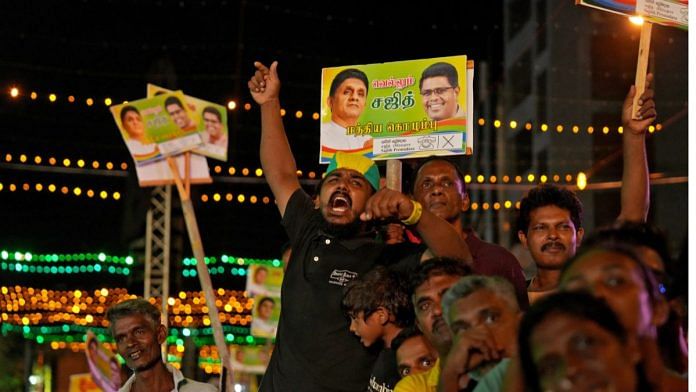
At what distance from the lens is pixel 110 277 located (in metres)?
20.0

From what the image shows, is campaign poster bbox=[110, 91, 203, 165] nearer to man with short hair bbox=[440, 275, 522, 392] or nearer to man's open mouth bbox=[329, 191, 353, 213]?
man's open mouth bbox=[329, 191, 353, 213]

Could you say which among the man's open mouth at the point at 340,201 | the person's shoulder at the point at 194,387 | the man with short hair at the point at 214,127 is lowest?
the person's shoulder at the point at 194,387

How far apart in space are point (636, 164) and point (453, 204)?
0.88m

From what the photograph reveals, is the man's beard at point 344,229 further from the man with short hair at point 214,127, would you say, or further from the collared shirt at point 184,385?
the man with short hair at point 214,127

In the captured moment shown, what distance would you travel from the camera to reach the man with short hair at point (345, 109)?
21.1 ft

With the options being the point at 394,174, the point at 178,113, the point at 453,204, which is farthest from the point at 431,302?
the point at 178,113

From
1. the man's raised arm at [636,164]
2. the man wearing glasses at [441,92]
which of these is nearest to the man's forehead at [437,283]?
the man's raised arm at [636,164]

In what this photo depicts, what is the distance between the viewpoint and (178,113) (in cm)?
1197

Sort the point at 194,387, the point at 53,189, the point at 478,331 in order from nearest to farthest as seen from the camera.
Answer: the point at 478,331
the point at 194,387
the point at 53,189

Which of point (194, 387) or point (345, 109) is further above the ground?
point (345, 109)

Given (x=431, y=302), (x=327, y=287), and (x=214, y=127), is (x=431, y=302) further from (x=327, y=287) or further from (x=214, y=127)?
(x=214, y=127)

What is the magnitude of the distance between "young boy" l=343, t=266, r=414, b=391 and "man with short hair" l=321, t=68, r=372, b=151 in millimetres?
1290

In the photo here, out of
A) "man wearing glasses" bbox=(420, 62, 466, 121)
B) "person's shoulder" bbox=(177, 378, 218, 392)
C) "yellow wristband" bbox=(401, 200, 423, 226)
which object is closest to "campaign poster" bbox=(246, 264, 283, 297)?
"person's shoulder" bbox=(177, 378, 218, 392)

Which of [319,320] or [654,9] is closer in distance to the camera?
[654,9]
